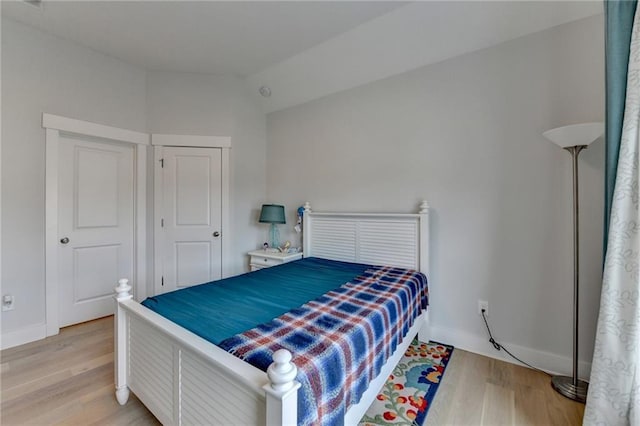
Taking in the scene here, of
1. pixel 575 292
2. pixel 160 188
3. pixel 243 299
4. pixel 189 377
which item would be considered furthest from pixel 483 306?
pixel 160 188

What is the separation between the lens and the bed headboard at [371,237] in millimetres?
2432

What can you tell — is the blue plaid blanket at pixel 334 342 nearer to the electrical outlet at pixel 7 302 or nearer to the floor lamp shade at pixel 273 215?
the floor lamp shade at pixel 273 215

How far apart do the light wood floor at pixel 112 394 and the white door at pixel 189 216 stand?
1145 mm

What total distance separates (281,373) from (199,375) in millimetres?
553

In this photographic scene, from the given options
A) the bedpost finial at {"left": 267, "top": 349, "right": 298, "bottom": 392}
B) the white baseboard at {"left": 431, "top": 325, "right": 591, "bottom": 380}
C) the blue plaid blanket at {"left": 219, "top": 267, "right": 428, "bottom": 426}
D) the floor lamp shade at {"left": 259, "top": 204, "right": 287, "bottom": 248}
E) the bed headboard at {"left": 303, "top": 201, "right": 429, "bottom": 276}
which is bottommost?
the white baseboard at {"left": 431, "top": 325, "right": 591, "bottom": 380}

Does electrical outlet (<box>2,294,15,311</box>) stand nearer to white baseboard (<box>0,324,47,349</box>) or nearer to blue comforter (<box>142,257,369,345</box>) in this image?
white baseboard (<box>0,324,47,349</box>)

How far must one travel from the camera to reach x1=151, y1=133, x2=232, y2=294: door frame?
3.22 m

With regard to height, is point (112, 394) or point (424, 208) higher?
point (424, 208)

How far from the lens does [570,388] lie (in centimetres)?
173

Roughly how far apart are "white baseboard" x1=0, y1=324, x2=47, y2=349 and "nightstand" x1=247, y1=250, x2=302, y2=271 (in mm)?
1942

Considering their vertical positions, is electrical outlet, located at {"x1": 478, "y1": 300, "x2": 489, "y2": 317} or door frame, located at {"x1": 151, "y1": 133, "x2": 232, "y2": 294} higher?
door frame, located at {"x1": 151, "y1": 133, "x2": 232, "y2": 294}

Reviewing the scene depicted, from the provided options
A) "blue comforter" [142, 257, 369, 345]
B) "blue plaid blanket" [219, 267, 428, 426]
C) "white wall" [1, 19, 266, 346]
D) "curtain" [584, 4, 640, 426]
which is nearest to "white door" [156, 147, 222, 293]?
"white wall" [1, 19, 266, 346]

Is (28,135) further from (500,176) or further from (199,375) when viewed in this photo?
(500,176)

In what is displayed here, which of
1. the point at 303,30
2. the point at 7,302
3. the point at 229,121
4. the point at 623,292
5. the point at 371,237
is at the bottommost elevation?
the point at 7,302
